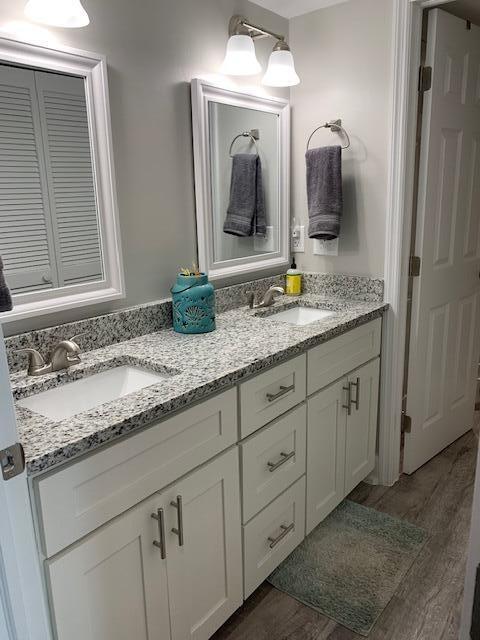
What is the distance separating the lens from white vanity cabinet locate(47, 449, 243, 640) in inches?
41.3

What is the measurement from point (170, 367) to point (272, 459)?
48 cm

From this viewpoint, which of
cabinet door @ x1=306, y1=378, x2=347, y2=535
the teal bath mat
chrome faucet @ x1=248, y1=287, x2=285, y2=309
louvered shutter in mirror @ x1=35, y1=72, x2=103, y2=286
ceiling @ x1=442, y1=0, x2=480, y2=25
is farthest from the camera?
chrome faucet @ x1=248, y1=287, x2=285, y2=309

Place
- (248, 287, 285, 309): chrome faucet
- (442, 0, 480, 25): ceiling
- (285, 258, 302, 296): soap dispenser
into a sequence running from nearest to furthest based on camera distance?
(442, 0, 480, 25): ceiling → (248, 287, 285, 309): chrome faucet → (285, 258, 302, 296): soap dispenser

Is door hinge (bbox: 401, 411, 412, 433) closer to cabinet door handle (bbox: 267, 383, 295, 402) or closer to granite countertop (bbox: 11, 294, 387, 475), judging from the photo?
granite countertop (bbox: 11, 294, 387, 475)

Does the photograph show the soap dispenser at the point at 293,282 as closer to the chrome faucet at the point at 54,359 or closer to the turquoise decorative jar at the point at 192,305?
the turquoise decorative jar at the point at 192,305

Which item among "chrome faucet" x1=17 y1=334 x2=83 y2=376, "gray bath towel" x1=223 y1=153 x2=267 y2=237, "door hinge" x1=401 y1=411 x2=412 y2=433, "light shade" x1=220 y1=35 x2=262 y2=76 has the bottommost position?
"door hinge" x1=401 y1=411 x2=412 y2=433

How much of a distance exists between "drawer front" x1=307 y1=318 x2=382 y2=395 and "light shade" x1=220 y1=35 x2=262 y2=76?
1106 millimetres

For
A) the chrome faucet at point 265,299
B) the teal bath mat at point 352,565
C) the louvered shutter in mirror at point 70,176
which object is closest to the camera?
the louvered shutter in mirror at point 70,176

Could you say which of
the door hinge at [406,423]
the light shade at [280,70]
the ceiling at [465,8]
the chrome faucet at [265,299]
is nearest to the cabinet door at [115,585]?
the chrome faucet at [265,299]

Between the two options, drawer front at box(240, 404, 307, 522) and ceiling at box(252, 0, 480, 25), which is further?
ceiling at box(252, 0, 480, 25)

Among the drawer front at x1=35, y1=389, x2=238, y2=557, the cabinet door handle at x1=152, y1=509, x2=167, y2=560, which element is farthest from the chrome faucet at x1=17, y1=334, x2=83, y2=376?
the cabinet door handle at x1=152, y1=509, x2=167, y2=560

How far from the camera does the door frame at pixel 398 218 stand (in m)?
1.92

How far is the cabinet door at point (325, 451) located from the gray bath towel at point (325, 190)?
686 mm

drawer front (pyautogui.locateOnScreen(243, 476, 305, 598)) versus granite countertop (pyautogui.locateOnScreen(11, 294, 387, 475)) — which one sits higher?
granite countertop (pyautogui.locateOnScreen(11, 294, 387, 475))
